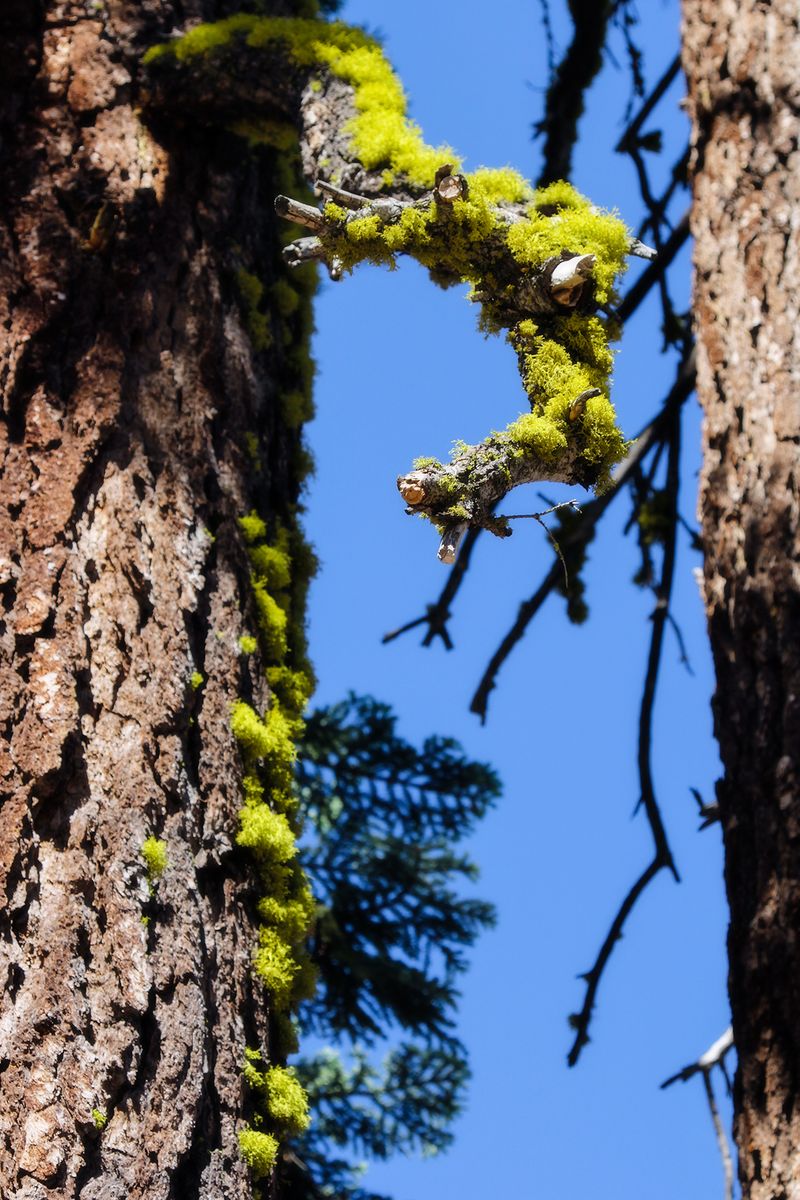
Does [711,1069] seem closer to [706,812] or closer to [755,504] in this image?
[706,812]

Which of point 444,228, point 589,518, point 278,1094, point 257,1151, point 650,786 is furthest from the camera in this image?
point 589,518

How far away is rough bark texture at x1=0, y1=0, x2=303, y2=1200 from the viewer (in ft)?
8.00

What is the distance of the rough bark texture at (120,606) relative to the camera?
2.44 m

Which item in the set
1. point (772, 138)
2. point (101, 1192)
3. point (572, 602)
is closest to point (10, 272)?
point (772, 138)

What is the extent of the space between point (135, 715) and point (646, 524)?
260cm

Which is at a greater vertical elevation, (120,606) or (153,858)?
(120,606)

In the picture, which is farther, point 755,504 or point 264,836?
point 264,836

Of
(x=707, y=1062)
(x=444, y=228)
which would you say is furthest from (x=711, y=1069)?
(x=444, y=228)

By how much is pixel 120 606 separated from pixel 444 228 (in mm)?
1143

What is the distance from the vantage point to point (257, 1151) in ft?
8.58

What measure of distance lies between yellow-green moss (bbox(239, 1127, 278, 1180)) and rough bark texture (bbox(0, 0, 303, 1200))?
33 mm

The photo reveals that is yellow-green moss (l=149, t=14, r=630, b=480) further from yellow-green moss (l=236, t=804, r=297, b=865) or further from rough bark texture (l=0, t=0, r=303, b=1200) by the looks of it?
yellow-green moss (l=236, t=804, r=297, b=865)

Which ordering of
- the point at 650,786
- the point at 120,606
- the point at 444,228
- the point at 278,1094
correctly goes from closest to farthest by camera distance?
the point at 278,1094 < the point at 120,606 < the point at 444,228 < the point at 650,786

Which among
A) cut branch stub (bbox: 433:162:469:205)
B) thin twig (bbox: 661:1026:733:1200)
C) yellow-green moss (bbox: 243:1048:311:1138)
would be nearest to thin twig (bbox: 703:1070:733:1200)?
thin twig (bbox: 661:1026:733:1200)
